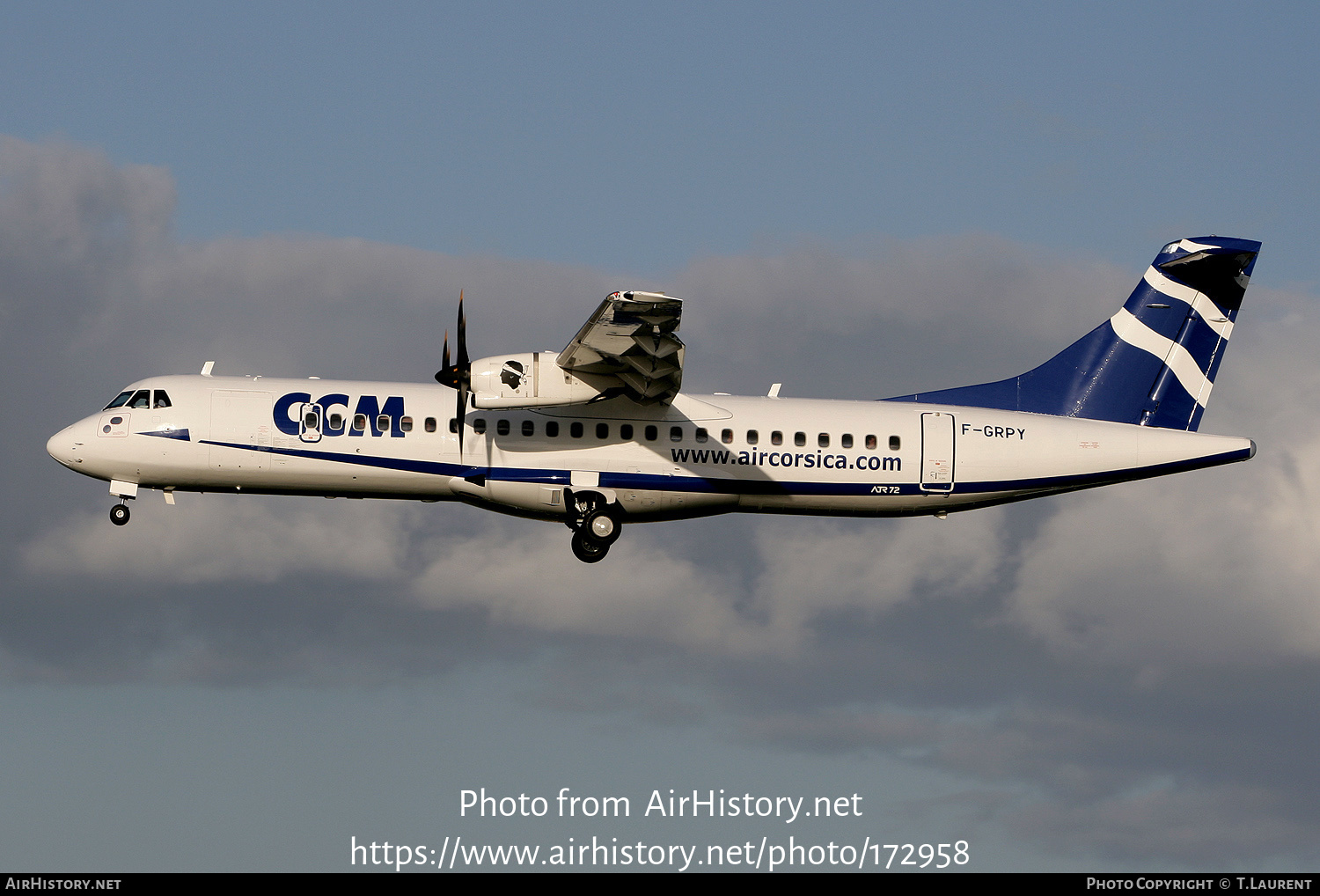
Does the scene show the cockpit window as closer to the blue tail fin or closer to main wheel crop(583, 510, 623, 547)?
main wheel crop(583, 510, 623, 547)

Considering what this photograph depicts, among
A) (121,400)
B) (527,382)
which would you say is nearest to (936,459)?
(527,382)

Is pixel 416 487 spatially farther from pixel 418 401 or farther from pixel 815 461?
pixel 815 461

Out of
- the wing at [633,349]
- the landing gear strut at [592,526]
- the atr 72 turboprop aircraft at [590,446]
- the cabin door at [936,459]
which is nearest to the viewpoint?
the wing at [633,349]

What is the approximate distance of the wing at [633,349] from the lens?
2242cm

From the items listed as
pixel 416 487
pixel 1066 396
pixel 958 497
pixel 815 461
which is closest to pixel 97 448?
pixel 416 487

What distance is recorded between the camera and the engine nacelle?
79.4 ft

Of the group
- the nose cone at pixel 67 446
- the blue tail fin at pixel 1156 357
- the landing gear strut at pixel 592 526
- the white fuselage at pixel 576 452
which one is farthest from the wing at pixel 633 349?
the nose cone at pixel 67 446

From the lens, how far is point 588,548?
86.0 ft

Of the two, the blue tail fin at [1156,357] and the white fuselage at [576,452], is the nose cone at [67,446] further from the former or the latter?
the blue tail fin at [1156,357]

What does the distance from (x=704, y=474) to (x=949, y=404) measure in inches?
201

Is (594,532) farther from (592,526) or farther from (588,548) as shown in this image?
(588,548)

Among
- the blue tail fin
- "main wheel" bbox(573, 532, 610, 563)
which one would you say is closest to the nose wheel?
"main wheel" bbox(573, 532, 610, 563)

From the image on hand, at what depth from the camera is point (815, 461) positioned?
86.6 feet
